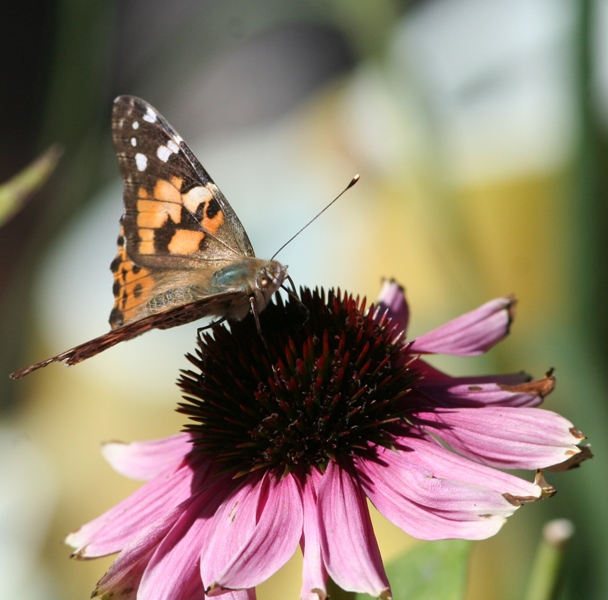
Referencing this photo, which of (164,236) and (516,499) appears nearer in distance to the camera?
(516,499)

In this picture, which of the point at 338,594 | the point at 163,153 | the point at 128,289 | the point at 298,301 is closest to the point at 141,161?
the point at 163,153

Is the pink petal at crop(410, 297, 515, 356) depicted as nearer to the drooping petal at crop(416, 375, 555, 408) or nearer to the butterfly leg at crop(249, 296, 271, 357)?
the drooping petal at crop(416, 375, 555, 408)

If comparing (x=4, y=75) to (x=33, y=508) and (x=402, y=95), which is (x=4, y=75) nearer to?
(x=33, y=508)

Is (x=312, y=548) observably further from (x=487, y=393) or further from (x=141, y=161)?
(x=141, y=161)

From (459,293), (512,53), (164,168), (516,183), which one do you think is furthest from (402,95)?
(512,53)

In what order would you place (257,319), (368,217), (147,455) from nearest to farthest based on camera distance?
(257,319) → (147,455) → (368,217)

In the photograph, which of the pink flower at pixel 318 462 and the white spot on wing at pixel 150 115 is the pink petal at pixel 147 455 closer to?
the pink flower at pixel 318 462

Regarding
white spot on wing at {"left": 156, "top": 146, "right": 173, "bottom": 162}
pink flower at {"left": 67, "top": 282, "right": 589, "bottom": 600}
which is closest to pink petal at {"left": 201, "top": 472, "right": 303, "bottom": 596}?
pink flower at {"left": 67, "top": 282, "right": 589, "bottom": 600}

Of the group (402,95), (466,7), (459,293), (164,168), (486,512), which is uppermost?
(466,7)
